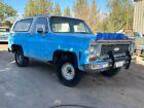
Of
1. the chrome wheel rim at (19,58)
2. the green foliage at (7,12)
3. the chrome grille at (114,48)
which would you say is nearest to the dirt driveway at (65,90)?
the chrome wheel rim at (19,58)

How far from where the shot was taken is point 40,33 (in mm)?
8789

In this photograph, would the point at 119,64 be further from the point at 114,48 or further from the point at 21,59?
the point at 21,59

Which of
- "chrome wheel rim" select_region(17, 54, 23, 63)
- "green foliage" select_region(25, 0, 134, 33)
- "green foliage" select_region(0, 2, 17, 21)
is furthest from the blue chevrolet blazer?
"green foliage" select_region(0, 2, 17, 21)

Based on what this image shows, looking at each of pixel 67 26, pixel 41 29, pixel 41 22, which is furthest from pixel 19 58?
pixel 67 26

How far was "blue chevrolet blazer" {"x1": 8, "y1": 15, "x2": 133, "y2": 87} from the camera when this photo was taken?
7059mm

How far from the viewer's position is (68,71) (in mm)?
7836

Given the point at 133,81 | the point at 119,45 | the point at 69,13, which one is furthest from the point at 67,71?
the point at 69,13

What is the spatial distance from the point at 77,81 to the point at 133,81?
6.51 ft

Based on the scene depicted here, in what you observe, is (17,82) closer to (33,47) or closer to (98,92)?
(33,47)

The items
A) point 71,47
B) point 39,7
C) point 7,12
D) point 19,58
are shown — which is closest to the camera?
point 71,47

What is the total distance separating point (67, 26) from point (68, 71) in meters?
1.98

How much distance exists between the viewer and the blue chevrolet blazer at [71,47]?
23.2 feet

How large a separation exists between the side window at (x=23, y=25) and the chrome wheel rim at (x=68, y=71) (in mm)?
2667

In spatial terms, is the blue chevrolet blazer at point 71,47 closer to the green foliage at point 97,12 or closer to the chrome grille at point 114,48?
the chrome grille at point 114,48
